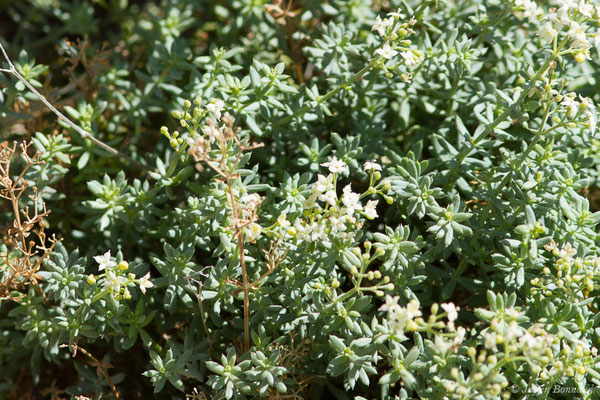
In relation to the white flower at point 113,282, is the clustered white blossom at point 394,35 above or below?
above

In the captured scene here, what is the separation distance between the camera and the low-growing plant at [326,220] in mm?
A: 2160

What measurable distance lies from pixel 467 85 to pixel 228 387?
Result: 1.75m

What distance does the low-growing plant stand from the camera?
2.16 m

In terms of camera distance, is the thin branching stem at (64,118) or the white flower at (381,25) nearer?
the white flower at (381,25)

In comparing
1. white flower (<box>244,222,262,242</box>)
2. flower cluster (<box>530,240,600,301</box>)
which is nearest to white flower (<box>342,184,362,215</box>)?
white flower (<box>244,222,262,242</box>)

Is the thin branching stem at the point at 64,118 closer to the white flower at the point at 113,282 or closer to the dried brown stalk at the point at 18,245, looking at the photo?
the dried brown stalk at the point at 18,245

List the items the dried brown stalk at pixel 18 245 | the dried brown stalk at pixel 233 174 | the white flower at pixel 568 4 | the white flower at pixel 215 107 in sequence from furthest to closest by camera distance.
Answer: the dried brown stalk at pixel 18 245, the white flower at pixel 215 107, the white flower at pixel 568 4, the dried brown stalk at pixel 233 174

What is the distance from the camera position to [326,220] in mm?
2172

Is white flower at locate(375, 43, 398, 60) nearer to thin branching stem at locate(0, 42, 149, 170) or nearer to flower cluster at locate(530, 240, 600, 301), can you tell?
flower cluster at locate(530, 240, 600, 301)

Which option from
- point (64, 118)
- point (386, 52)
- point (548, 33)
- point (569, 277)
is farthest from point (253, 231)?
point (548, 33)

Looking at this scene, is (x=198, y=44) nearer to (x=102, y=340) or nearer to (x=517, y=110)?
(x=102, y=340)

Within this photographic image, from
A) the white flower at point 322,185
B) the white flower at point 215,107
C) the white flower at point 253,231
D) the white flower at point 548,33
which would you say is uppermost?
the white flower at point 548,33

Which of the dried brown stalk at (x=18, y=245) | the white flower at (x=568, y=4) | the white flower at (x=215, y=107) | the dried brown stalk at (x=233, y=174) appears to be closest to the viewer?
the dried brown stalk at (x=233, y=174)

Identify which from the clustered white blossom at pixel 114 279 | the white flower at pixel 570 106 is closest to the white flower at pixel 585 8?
the white flower at pixel 570 106
